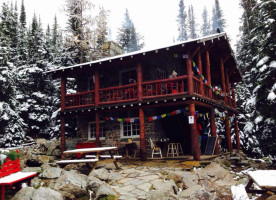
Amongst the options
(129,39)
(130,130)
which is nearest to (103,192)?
(130,130)

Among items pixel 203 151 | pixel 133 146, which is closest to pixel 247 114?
pixel 203 151

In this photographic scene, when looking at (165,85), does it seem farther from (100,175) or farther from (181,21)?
(181,21)

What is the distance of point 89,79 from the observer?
54.3 feet

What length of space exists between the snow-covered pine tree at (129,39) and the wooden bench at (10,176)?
123ft

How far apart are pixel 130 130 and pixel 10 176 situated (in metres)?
8.68

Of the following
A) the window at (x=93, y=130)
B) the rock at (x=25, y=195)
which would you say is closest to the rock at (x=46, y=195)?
the rock at (x=25, y=195)

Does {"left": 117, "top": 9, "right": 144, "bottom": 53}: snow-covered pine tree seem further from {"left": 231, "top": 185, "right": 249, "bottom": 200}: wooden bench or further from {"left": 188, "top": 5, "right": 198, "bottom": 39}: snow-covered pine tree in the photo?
{"left": 231, "top": 185, "right": 249, "bottom": 200}: wooden bench

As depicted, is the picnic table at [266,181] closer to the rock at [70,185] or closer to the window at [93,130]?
the rock at [70,185]

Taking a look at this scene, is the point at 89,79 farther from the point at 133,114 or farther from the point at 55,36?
the point at 55,36

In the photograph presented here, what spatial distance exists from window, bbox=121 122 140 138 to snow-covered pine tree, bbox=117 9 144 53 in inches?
1180

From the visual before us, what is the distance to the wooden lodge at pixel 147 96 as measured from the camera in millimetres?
11594

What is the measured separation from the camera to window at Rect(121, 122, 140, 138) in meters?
14.3

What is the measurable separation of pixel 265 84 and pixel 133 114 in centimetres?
789

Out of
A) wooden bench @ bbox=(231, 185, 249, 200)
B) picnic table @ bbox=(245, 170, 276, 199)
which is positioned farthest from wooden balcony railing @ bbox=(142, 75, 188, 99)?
wooden bench @ bbox=(231, 185, 249, 200)
